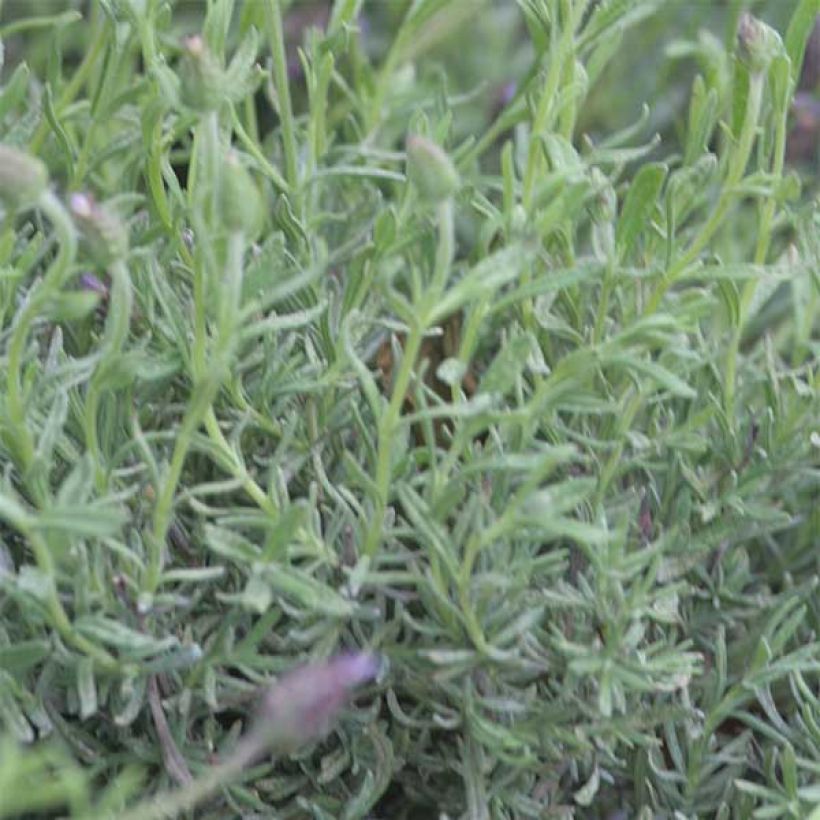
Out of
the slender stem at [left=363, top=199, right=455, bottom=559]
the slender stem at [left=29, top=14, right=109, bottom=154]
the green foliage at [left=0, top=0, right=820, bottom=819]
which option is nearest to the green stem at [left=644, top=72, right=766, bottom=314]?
the green foliage at [left=0, top=0, right=820, bottom=819]

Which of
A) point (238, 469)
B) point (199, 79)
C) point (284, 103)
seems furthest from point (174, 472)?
point (284, 103)

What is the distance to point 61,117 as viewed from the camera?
2.88 feet

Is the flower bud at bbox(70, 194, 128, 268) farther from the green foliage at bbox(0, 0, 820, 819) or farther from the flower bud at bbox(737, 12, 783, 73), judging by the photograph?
the flower bud at bbox(737, 12, 783, 73)

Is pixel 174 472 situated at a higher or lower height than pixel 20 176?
lower

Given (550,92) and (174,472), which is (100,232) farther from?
(550,92)

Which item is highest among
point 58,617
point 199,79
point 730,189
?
point 199,79

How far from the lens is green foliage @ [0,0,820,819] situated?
0.68m

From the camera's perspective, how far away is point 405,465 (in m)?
0.73

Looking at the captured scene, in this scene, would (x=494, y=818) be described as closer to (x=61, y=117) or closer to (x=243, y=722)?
(x=243, y=722)

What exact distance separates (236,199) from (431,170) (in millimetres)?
85

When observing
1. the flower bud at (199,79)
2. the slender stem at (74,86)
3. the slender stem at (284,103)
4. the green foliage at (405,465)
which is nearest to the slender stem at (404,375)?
the green foliage at (405,465)

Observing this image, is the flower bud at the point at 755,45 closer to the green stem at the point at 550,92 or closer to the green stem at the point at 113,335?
the green stem at the point at 550,92

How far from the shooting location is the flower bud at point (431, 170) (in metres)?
0.61

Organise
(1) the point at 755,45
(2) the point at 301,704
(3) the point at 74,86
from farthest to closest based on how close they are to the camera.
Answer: (3) the point at 74,86 → (1) the point at 755,45 → (2) the point at 301,704
